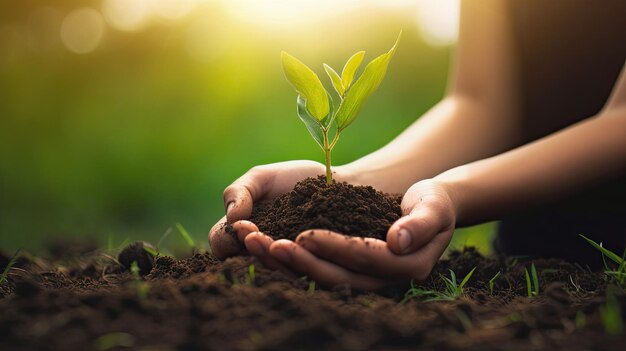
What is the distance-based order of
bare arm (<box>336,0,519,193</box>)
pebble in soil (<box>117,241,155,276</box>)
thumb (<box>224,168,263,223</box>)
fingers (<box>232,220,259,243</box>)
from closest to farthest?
fingers (<box>232,220,259,243</box>)
thumb (<box>224,168,263,223</box>)
pebble in soil (<box>117,241,155,276</box>)
bare arm (<box>336,0,519,193</box>)

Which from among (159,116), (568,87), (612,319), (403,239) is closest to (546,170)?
(403,239)

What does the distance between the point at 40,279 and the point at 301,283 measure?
3.27ft

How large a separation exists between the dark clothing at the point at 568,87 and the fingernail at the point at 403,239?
57.3 inches

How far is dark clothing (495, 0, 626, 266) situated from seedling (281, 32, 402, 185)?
4.57 feet

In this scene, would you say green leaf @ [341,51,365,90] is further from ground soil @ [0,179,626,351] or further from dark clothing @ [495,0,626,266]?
dark clothing @ [495,0,626,266]

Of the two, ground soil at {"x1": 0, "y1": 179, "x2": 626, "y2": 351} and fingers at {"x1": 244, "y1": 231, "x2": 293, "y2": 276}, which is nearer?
ground soil at {"x1": 0, "y1": 179, "x2": 626, "y2": 351}

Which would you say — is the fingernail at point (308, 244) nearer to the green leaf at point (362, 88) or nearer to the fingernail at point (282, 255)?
the fingernail at point (282, 255)

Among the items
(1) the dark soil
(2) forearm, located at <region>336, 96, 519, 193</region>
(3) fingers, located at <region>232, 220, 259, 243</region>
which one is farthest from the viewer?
(2) forearm, located at <region>336, 96, 519, 193</region>

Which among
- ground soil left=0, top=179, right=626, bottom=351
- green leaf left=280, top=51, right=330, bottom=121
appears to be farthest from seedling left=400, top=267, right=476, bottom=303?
green leaf left=280, top=51, right=330, bottom=121

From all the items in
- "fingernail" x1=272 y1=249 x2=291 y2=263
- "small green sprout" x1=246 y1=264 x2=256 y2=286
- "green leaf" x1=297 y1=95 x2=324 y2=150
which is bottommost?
"small green sprout" x1=246 y1=264 x2=256 y2=286

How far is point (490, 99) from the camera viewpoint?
3.00 m

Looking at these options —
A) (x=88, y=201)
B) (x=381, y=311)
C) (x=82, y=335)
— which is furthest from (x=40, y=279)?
(x=88, y=201)

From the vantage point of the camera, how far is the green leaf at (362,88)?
1.83 meters

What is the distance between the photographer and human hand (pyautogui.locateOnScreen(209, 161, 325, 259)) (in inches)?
74.4
